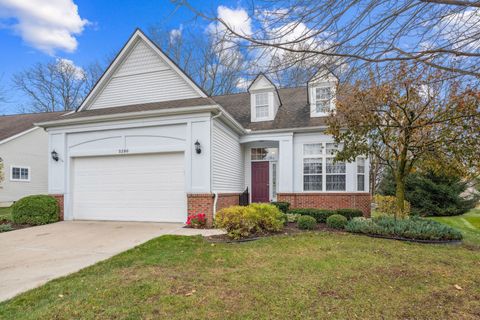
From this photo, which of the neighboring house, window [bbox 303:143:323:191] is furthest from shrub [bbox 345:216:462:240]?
the neighboring house

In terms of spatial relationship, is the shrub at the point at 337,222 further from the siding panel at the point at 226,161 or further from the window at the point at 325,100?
the siding panel at the point at 226,161

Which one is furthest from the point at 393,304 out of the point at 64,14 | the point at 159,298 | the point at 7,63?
the point at 7,63

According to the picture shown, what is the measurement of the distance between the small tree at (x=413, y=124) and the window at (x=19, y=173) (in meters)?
19.2

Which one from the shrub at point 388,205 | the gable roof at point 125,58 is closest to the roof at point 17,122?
the gable roof at point 125,58

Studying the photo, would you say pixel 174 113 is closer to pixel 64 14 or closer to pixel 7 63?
pixel 64 14

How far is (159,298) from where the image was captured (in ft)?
11.7

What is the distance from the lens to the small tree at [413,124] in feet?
22.7

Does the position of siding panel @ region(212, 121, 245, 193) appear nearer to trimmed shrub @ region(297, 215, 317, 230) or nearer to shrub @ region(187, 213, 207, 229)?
shrub @ region(187, 213, 207, 229)

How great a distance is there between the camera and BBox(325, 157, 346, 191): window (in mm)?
11453

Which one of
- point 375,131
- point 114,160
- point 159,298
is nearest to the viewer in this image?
point 159,298

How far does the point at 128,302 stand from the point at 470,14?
5448 mm

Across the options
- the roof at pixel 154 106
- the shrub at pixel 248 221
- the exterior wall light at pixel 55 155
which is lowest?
the shrub at pixel 248 221

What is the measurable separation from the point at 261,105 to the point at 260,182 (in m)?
3.60

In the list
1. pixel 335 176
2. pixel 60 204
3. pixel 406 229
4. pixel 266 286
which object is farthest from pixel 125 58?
pixel 406 229
